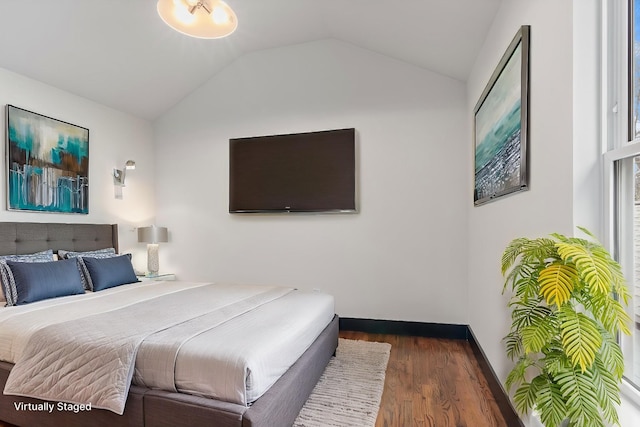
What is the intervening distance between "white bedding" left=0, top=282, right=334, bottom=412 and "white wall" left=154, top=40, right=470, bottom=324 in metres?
1.18

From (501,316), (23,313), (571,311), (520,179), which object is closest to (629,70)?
(520,179)

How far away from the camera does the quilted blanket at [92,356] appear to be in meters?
1.54

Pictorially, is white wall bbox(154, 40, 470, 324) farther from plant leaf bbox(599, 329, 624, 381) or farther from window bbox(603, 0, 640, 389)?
plant leaf bbox(599, 329, 624, 381)

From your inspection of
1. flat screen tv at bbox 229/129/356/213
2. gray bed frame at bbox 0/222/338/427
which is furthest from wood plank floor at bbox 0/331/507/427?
flat screen tv at bbox 229/129/356/213

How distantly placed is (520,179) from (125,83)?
403cm

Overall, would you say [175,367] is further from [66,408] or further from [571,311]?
[571,311]

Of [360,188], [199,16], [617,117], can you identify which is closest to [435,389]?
[617,117]

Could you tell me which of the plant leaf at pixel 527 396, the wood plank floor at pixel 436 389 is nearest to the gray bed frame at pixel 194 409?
the wood plank floor at pixel 436 389

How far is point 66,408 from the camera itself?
1645 millimetres

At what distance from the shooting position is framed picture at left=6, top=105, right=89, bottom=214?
117 inches

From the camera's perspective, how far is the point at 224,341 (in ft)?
5.29

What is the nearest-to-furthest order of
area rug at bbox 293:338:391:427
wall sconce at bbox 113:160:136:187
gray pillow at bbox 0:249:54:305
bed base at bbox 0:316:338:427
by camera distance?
1. bed base at bbox 0:316:338:427
2. area rug at bbox 293:338:391:427
3. gray pillow at bbox 0:249:54:305
4. wall sconce at bbox 113:160:136:187

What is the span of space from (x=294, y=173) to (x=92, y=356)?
266cm

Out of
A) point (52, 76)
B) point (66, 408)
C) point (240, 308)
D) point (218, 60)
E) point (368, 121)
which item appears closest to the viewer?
point (66, 408)
